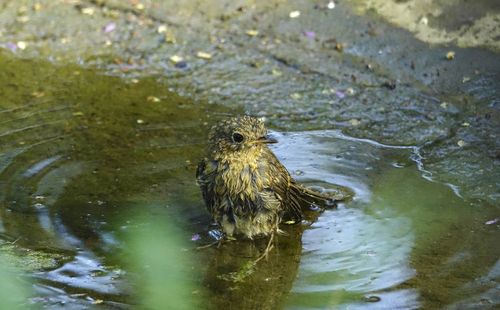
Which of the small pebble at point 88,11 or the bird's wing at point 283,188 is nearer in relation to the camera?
the bird's wing at point 283,188

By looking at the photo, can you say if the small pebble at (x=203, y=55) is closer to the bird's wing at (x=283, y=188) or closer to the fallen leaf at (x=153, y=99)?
the fallen leaf at (x=153, y=99)

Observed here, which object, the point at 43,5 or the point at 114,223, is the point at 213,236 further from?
the point at 43,5

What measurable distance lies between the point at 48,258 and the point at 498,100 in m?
4.19

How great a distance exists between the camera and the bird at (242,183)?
5.86 metres

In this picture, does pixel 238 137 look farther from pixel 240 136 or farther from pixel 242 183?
pixel 242 183

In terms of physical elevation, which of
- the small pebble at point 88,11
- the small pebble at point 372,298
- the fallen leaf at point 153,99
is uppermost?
the small pebble at point 88,11

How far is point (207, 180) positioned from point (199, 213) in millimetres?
419

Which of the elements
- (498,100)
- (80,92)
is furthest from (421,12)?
(80,92)

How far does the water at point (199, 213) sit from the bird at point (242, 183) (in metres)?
0.15

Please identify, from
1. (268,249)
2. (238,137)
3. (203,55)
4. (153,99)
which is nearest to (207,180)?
(238,137)

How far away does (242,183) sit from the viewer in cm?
586

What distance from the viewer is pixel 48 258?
546 centimetres

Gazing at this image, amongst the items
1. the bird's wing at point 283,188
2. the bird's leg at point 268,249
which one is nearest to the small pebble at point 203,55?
the bird's wing at point 283,188

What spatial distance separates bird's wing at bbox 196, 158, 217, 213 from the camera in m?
5.92
